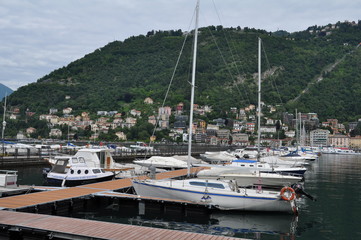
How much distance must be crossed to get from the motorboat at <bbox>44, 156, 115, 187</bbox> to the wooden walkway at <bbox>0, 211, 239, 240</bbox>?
10.9 meters

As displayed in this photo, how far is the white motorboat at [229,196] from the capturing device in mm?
18781

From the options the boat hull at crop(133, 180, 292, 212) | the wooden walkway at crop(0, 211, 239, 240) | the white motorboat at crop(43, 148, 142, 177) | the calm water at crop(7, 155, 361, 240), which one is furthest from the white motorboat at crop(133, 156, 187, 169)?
the wooden walkway at crop(0, 211, 239, 240)

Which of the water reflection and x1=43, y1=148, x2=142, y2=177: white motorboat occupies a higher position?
x1=43, y1=148, x2=142, y2=177: white motorboat

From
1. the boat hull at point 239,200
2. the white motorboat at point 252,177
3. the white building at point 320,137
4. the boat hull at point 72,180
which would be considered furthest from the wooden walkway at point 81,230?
the white building at point 320,137

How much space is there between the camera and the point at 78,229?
1266cm

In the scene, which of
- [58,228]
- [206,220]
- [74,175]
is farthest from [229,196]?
[74,175]

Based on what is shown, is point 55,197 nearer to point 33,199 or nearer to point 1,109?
point 33,199

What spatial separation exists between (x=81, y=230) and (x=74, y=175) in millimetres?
13309

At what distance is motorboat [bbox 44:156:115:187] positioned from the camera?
2509 centimetres

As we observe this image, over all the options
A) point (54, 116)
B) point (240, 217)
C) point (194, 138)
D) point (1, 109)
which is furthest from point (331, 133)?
point (240, 217)

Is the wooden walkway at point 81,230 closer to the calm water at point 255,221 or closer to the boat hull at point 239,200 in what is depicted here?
the calm water at point 255,221

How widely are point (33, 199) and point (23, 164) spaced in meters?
24.6

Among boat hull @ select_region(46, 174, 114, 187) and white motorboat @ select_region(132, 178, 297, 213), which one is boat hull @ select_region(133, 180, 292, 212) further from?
boat hull @ select_region(46, 174, 114, 187)

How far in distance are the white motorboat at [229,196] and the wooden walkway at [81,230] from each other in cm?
662
